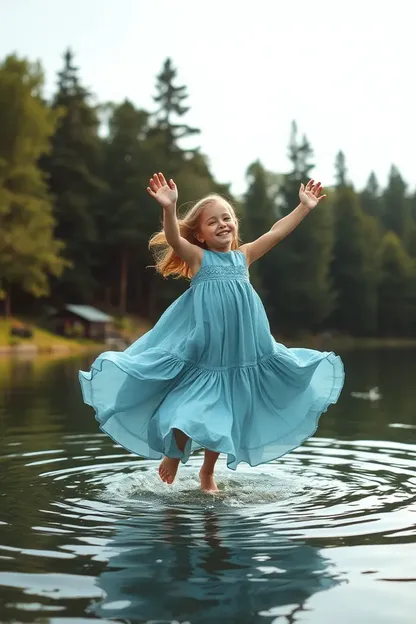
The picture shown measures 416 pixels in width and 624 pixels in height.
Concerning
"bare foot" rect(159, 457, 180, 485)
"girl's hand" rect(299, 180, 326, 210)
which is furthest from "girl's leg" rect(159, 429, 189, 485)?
"girl's hand" rect(299, 180, 326, 210)

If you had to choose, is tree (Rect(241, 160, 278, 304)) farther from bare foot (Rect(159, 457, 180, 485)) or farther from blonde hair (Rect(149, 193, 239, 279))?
bare foot (Rect(159, 457, 180, 485))

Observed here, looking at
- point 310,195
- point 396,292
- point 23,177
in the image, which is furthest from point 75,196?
point 310,195

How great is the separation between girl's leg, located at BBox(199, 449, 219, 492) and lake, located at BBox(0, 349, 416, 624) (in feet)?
0.33

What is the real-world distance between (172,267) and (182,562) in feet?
9.40

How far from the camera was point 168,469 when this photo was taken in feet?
20.1

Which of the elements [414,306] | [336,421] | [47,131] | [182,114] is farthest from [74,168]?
[336,421]

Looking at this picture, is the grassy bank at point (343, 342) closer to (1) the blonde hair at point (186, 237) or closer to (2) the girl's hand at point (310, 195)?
(2) the girl's hand at point (310, 195)

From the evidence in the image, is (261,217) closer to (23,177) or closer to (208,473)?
(23,177)

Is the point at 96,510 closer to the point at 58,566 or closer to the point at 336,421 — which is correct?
the point at 58,566

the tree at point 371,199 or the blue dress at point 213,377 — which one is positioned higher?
the tree at point 371,199

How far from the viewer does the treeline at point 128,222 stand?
141ft

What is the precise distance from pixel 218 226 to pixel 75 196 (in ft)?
152

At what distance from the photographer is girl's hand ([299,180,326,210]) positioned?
691 cm

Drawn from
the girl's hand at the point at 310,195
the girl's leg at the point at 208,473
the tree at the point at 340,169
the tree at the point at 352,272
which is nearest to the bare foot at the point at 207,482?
the girl's leg at the point at 208,473
